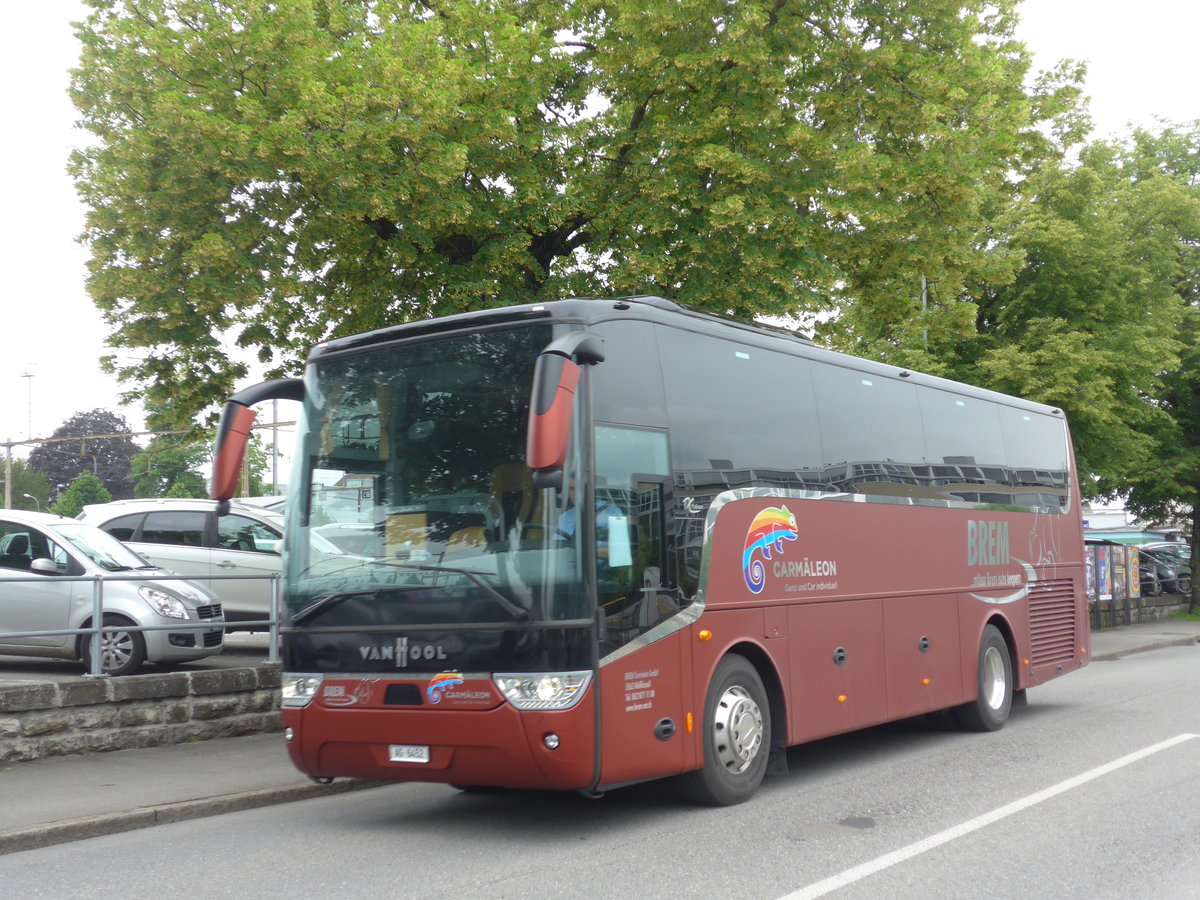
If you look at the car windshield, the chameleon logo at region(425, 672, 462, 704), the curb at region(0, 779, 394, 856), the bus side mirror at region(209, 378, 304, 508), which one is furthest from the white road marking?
the car windshield

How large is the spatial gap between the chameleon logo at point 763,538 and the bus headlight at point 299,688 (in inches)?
120

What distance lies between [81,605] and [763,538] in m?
7.30

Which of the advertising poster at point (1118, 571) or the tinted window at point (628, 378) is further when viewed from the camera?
the advertising poster at point (1118, 571)

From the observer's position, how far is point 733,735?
27.9 feet

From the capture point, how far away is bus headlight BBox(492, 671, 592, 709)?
23.6ft

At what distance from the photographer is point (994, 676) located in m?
12.9

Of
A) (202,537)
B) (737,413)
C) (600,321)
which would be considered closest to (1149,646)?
(202,537)

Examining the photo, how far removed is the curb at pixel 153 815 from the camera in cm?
770

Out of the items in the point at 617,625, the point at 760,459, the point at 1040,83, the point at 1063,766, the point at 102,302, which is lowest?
the point at 1063,766

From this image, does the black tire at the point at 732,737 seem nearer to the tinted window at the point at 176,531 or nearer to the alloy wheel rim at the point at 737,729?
the alloy wheel rim at the point at 737,729

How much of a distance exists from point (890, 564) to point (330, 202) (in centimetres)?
653

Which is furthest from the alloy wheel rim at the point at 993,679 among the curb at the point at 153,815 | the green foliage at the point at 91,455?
the green foliage at the point at 91,455

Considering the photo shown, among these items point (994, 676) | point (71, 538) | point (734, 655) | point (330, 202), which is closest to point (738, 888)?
point (734, 655)

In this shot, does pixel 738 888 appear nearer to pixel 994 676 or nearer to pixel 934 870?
pixel 934 870
